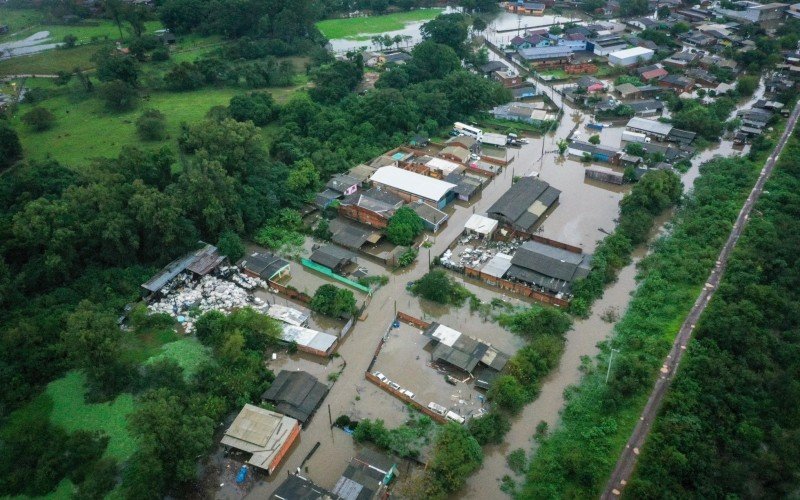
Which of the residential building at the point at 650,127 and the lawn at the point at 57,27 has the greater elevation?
the lawn at the point at 57,27

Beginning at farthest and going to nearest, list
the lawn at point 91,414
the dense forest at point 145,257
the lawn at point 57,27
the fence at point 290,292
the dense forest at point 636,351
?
the lawn at point 57,27 → the fence at point 290,292 → the lawn at point 91,414 → the dense forest at point 145,257 → the dense forest at point 636,351

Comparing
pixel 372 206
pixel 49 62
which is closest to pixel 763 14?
pixel 372 206

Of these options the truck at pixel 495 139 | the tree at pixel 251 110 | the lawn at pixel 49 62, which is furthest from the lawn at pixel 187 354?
the lawn at pixel 49 62

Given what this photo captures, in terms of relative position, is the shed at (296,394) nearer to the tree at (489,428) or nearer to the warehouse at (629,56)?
the tree at (489,428)

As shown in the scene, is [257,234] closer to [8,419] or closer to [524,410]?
[8,419]

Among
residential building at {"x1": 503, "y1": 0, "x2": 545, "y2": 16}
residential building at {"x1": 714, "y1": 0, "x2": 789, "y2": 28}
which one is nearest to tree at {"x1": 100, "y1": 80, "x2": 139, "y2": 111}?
residential building at {"x1": 503, "y1": 0, "x2": 545, "y2": 16}

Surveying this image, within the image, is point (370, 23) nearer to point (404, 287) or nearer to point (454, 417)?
point (404, 287)
